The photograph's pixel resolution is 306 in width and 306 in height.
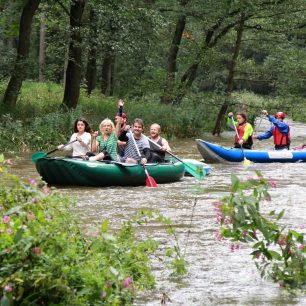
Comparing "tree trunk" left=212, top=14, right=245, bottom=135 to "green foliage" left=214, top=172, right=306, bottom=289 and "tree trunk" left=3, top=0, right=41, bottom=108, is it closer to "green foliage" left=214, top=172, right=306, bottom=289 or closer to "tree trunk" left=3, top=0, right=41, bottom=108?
"tree trunk" left=3, top=0, right=41, bottom=108

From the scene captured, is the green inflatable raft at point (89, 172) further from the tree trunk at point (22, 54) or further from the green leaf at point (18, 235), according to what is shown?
the tree trunk at point (22, 54)

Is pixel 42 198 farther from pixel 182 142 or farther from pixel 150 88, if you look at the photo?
pixel 150 88

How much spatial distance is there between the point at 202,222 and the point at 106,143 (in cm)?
362

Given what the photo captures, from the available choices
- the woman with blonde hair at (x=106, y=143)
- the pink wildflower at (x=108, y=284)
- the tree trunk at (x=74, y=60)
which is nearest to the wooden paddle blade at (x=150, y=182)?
the woman with blonde hair at (x=106, y=143)

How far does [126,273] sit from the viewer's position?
16.8 ft

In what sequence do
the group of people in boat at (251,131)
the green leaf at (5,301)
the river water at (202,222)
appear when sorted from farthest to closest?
the group of people in boat at (251,131), the river water at (202,222), the green leaf at (5,301)

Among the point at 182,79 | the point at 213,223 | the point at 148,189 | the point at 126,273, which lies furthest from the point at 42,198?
the point at 182,79

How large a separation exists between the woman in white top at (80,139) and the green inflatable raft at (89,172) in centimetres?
42

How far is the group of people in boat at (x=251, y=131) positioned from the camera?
53.7 ft

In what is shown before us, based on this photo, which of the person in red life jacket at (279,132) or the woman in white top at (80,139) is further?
the person in red life jacket at (279,132)

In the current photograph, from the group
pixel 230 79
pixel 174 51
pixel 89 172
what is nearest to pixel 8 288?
pixel 89 172

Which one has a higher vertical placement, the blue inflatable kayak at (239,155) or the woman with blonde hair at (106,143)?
the woman with blonde hair at (106,143)

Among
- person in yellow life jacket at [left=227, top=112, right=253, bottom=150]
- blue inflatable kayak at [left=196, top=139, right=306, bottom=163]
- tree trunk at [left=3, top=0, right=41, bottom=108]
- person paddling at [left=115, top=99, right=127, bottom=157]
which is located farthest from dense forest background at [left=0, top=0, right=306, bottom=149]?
person paddling at [left=115, top=99, right=127, bottom=157]

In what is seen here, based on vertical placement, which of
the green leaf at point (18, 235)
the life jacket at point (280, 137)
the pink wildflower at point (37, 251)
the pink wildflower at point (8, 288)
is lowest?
the life jacket at point (280, 137)
